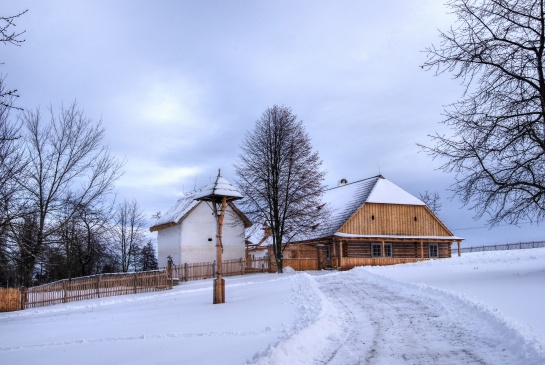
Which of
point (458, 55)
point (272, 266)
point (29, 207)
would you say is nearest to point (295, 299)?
point (29, 207)

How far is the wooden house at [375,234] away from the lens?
120 ft

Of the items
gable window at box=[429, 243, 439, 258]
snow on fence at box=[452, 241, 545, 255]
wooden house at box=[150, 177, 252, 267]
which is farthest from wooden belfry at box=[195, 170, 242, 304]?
snow on fence at box=[452, 241, 545, 255]

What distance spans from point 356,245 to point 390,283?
66.4ft

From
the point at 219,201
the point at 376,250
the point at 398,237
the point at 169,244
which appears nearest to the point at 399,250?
the point at 376,250

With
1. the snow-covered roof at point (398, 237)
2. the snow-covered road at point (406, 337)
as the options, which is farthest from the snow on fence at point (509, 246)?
the snow-covered road at point (406, 337)

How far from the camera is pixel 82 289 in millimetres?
26703

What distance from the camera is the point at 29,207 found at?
11.3m

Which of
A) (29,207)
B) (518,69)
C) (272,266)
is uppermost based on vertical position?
(518,69)

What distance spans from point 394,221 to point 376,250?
10.1 ft

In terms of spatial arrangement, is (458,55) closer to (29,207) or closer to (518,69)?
(518,69)

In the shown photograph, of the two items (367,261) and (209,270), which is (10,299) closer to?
(209,270)

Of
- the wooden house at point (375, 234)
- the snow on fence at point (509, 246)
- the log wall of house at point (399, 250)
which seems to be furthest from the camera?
the snow on fence at point (509, 246)

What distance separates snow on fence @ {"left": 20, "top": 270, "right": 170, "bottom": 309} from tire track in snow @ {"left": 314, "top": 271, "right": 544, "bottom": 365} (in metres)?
17.8

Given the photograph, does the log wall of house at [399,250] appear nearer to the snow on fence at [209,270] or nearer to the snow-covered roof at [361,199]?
the snow-covered roof at [361,199]
